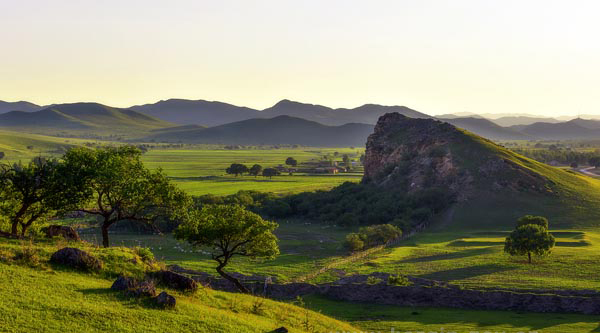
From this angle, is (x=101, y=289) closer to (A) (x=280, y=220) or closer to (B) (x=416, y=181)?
(A) (x=280, y=220)

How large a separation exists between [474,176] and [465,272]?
262ft

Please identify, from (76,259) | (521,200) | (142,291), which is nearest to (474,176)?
(521,200)

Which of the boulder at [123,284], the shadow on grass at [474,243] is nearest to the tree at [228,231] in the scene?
the boulder at [123,284]

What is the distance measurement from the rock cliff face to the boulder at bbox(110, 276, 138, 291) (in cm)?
12201

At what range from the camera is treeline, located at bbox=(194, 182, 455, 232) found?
129 meters

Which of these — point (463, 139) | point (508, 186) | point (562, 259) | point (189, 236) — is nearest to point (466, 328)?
point (189, 236)

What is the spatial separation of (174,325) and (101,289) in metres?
5.63

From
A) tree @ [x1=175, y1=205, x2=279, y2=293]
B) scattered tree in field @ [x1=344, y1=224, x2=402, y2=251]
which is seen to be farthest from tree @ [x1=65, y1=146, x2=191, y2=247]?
scattered tree in field @ [x1=344, y1=224, x2=402, y2=251]

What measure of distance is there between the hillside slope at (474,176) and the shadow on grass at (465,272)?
156 feet

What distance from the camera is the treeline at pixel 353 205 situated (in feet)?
423

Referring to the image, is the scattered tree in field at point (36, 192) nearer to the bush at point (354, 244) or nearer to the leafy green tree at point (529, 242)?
the bush at point (354, 244)

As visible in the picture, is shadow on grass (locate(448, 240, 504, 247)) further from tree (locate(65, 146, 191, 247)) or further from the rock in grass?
the rock in grass

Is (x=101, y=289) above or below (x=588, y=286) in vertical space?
above

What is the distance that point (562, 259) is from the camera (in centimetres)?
7850
